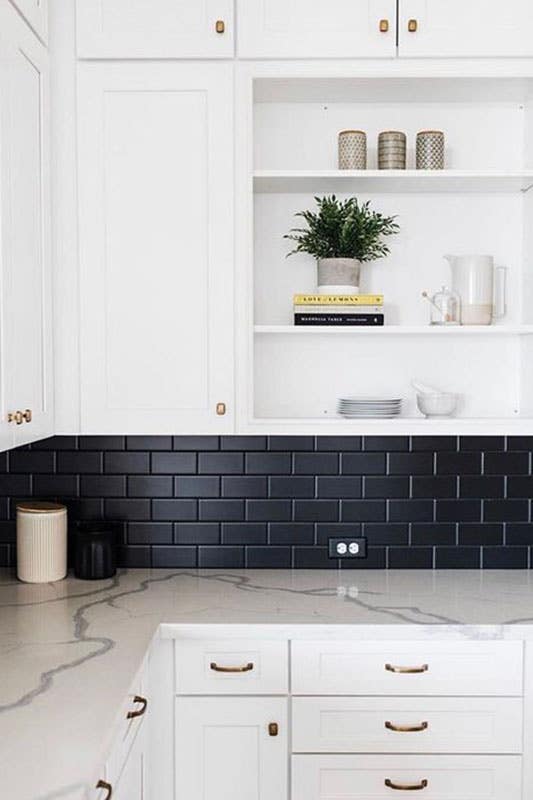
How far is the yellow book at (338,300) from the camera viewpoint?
2480 mm

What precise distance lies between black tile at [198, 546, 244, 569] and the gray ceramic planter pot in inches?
32.9

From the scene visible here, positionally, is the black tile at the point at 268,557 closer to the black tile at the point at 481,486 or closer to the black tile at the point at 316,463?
the black tile at the point at 316,463

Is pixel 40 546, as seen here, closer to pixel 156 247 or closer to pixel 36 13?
pixel 156 247

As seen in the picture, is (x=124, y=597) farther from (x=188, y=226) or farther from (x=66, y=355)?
(x=188, y=226)

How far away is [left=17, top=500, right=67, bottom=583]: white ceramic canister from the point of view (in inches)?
96.3

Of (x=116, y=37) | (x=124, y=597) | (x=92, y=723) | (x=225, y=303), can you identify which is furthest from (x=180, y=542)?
(x=116, y=37)

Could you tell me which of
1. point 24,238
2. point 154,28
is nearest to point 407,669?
point 24,238

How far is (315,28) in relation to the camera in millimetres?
2348

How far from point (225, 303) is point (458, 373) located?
0.80 m

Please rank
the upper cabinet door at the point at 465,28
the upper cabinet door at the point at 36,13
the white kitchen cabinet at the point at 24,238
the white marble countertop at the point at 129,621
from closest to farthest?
the white marble countertop at the point at 129,621
the white kitchen cabinet at the point at 24,238
the upper cabinet door at the point at 36,13
the upper cabinet door at the point at 465,28

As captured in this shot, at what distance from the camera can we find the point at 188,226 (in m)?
2.38

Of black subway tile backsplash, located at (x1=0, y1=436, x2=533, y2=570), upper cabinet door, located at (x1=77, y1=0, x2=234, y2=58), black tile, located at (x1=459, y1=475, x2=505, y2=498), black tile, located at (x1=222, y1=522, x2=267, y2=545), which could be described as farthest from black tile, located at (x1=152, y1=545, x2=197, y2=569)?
upper cabinet door, located at (x1=77, y1=0, x2=234, y2=58)

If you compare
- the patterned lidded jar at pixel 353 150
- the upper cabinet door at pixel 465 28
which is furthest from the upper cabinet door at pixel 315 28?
the patterned lidded jar at pixel 353 150

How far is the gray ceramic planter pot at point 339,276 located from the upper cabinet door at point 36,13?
0.97 metres
